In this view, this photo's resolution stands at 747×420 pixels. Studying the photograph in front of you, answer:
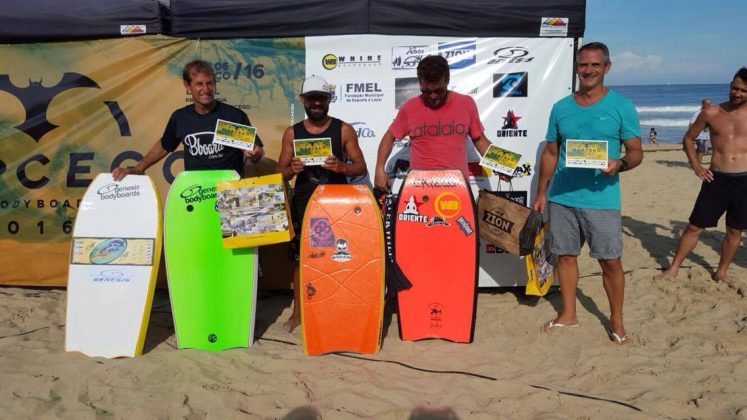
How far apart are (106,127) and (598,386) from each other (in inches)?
154

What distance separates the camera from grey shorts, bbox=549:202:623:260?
3090mm

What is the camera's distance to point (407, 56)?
13.4 feet

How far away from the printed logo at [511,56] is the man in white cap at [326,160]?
58.0 inches

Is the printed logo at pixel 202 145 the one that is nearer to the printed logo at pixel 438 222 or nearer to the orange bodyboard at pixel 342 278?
the orange bodyboard at pixel 342 278

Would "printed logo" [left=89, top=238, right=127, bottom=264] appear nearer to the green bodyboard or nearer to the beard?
the green bodyboard

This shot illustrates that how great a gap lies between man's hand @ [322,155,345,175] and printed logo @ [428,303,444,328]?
102 cm

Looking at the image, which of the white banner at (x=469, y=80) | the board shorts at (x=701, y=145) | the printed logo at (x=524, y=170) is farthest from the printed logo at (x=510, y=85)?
the board shorts at (x=701, y=145)

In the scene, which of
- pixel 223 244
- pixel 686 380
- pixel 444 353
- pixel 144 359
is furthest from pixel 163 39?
pixel 686 380

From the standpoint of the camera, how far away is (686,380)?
280cm

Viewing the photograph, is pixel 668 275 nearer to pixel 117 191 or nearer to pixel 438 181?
pixel 438 181

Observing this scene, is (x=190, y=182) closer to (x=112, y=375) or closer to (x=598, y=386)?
(x=112, y=375)

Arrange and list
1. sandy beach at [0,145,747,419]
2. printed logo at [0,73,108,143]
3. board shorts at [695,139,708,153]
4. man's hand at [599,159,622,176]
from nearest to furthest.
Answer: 1. sandy beach at [0,145,747,419]
2. man's hand at [599,159,622,176]
3. printed logo at [0,73,108,143]
4. board shorts at [695,139,708,153]

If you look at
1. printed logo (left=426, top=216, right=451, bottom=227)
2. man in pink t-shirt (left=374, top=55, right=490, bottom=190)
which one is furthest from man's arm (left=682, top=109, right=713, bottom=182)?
printed logo (left=426, top=216, right=451, bottom=227)

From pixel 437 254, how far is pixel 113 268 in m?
1.95
